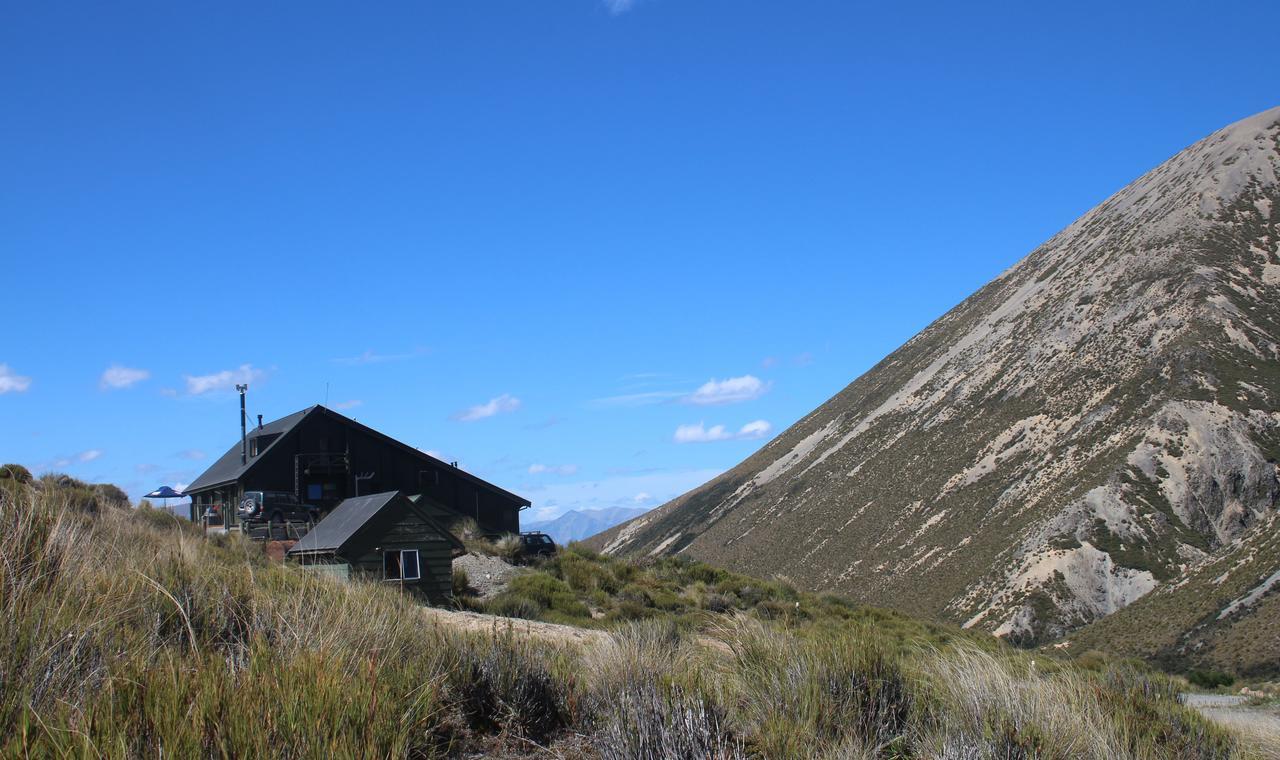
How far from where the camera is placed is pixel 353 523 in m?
22.7

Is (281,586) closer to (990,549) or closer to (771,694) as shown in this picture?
(771,694)

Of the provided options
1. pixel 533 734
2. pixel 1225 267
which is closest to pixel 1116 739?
pixel 533 734

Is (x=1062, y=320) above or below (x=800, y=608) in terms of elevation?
above

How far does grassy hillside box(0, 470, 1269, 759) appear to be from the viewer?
512cm

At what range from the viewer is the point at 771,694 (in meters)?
7.76

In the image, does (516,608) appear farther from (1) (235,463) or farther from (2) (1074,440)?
(2) (1074,440)

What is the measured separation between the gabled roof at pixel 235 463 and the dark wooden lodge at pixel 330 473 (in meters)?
0.04

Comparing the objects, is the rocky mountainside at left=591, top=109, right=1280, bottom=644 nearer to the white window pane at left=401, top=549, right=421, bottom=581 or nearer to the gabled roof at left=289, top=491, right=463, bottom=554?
the white window pane at left=401, top=549, right=421, bottom=581

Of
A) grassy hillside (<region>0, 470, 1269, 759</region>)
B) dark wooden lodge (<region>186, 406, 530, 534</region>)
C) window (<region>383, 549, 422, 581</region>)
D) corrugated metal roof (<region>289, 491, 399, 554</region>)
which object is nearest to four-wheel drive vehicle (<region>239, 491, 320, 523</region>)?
dark wooden lodge (<region>186, 406, 530, 534</region>)

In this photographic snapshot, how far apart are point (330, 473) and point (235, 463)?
453 cm

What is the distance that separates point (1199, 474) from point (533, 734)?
54.1 metres

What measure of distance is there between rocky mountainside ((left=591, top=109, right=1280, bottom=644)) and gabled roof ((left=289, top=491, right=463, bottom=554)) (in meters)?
32.9

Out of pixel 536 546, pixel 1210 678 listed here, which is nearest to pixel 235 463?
pixel 536 546

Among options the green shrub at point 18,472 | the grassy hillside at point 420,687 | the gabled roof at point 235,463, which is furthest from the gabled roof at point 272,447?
the grassy hillside at point 420,687
